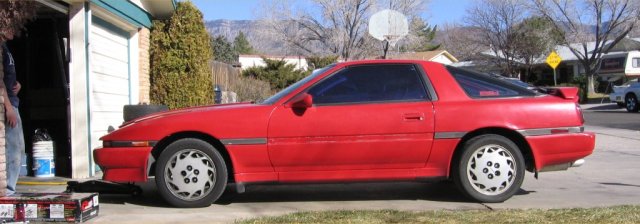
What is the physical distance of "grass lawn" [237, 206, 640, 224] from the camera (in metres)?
5.41

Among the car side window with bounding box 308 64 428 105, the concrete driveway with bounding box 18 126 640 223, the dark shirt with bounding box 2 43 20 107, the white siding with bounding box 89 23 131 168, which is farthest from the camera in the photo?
the white siding with bounding box 89 23 131 168

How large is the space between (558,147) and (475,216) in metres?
1.33

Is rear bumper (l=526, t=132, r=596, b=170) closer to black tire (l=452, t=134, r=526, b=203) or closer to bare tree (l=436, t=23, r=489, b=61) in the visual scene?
black tire (l=452, t=134, r=526, b=203)

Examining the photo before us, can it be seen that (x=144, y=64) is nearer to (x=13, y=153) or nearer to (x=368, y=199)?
(x=13, y=153)

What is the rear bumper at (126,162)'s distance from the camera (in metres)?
6.11

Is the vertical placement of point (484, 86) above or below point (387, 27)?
below

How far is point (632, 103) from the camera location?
86.9 feet

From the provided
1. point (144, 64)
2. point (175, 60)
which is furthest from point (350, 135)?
point (175, 60)

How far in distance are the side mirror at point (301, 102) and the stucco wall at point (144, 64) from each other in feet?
18.8

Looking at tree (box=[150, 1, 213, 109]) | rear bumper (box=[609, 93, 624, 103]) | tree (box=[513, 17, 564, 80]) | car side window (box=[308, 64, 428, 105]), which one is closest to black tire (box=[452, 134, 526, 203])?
car side window (box=[308, 64, 428, 105])

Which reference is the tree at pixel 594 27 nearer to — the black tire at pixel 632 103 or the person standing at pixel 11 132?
the black tire at pixel 632 103

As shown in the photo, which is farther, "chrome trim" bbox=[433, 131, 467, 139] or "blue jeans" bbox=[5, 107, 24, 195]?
"chrome trim" bbox=[433, 131, 467, 139]

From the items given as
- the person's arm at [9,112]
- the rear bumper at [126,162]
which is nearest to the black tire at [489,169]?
the rear bumper at [126,162]

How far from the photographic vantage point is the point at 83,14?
8.11 m
